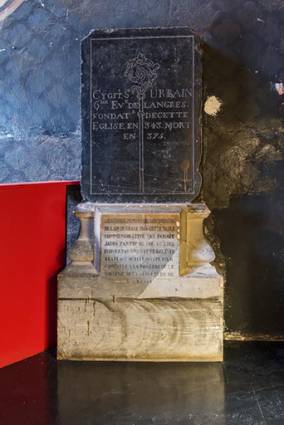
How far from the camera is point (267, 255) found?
3297 mm

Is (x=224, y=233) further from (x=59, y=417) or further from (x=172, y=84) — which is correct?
(x=59, y=417)

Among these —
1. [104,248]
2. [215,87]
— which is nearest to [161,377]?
[104,248]

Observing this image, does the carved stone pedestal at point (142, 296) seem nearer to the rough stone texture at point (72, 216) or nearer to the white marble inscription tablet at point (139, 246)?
the white marble inscription tablet at point (139, 246)

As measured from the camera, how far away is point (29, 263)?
9.55 ft

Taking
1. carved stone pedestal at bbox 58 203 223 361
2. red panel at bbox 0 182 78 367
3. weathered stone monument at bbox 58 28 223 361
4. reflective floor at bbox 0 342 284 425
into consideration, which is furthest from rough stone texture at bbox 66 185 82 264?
reflective floor at bbox 0 342 284 425

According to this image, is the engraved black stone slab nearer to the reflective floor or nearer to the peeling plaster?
the peeling plaster

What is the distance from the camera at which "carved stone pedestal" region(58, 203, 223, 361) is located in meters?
2.86

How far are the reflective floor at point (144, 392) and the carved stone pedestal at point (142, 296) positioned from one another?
0.12 metres

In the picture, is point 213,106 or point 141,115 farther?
point 213,106

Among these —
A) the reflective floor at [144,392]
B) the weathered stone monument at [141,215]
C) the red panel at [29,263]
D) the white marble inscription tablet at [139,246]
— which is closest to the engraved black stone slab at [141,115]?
the weathered stone monument at [141,215]

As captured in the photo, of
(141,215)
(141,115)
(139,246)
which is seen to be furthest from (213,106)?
(139,246)

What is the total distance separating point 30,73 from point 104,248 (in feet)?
5.53

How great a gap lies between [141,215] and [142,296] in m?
0.55

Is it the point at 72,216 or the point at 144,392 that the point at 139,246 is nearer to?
the point at 72,216
